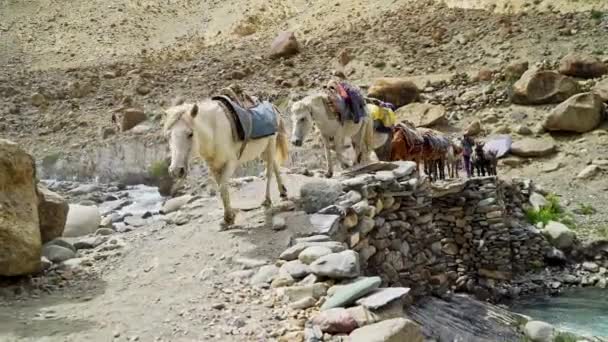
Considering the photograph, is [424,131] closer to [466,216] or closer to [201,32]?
[466,216]

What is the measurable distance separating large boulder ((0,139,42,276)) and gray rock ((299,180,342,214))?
2.72 m

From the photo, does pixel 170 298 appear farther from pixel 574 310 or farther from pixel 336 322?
pixel 574 310

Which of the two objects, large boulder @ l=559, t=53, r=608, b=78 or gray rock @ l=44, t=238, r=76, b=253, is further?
large boulder @ l=559, t=53, r=608, b=78

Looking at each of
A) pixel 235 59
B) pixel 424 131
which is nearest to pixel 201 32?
pixel 235 59

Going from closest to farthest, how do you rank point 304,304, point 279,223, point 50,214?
point 304,304 < point 279,223 < point 50,214

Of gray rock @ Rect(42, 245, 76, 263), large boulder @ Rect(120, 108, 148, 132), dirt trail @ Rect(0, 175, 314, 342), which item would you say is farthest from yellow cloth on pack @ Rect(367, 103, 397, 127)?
large boulder @ Rect(120, 108, 148, 132)

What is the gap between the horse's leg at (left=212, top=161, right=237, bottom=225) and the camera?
6453 millimetres

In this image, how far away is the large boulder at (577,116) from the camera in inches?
626

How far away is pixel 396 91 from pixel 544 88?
162 inches

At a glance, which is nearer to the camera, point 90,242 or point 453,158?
point 90,242

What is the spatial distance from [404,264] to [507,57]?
43.9ft

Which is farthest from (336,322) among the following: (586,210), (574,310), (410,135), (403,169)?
(586,210)

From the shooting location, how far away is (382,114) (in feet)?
32.6

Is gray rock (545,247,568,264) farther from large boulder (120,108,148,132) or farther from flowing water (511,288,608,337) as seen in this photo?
large boulder (120,108,148,132)
